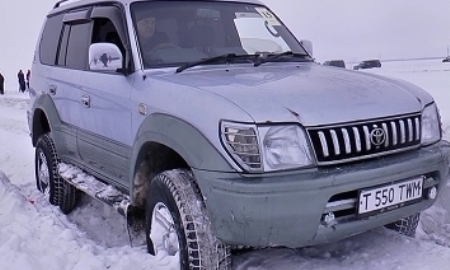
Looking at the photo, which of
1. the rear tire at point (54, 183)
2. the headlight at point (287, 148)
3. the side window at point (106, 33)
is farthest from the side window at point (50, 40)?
the headlight at point (287, 148)

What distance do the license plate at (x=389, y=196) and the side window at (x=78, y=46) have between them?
2.62 m

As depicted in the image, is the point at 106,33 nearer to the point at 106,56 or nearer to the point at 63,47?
the point at 106,56

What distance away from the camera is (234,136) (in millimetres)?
2336

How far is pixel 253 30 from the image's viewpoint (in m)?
3.99

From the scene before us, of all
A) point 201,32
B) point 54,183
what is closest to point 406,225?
point 201,32

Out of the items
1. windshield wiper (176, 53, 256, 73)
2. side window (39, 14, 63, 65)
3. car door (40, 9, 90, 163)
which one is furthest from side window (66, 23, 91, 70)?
windshield wiper (176, 53, 256, 73)

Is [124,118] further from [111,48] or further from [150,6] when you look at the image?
[150,6]

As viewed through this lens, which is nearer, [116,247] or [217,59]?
[217,59]

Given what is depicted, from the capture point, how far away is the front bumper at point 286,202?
224cm

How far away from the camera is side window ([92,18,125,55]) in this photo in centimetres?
357

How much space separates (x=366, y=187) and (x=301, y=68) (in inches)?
50.5

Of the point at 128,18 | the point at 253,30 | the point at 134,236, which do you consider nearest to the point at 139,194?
the point at 134,236

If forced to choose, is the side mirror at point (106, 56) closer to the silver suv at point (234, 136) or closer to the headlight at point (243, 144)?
the silver suv at point (234, 136)

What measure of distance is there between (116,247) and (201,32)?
1.75 metres
